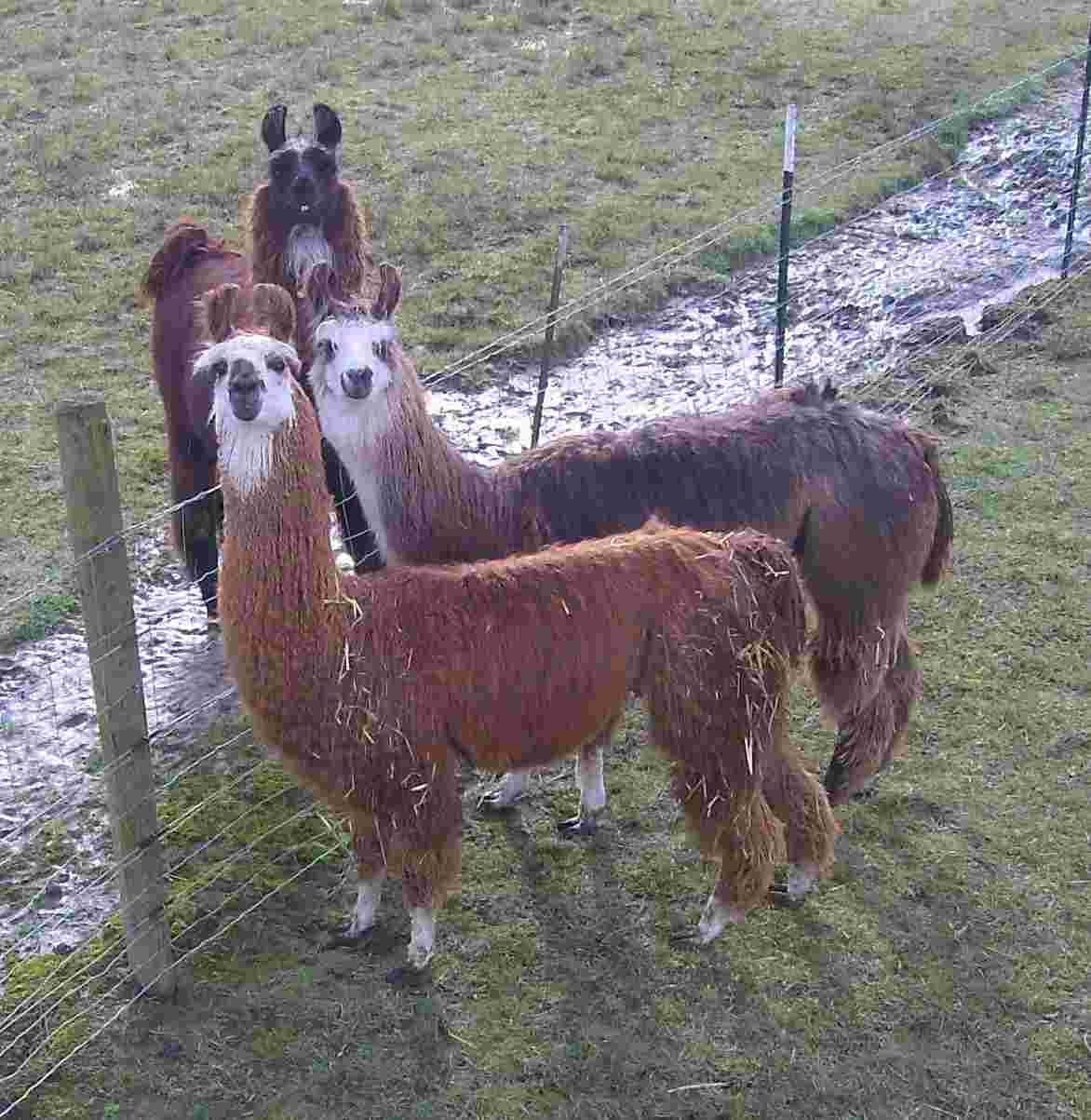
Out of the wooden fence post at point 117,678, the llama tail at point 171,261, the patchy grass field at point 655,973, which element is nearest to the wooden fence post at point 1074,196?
the patchy grass field at point 655,973

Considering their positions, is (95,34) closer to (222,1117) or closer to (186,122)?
(186,122)

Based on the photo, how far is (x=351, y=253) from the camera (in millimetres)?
5348

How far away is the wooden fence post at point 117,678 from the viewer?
122 inches

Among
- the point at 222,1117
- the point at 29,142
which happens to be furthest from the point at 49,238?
the point at 222,1117

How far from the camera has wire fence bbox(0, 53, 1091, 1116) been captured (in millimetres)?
3629

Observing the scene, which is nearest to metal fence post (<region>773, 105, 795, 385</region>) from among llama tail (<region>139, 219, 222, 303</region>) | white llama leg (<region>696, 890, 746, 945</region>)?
llama tail (<region>139, 219, 222, 303</region>)

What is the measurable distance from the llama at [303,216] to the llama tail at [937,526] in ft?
7.63

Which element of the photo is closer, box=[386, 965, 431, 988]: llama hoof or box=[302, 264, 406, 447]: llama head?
box=[386, 965, 431, 988]: llama hoof

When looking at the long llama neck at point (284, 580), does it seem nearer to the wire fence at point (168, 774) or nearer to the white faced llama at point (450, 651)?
the white faced llama at point (450, 651)

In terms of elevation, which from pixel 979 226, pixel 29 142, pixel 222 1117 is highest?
pixel 29 142

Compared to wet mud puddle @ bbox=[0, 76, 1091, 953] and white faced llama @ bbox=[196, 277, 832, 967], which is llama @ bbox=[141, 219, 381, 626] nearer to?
wet mud puddle @ bbox=[0, 76, 1091, 953]

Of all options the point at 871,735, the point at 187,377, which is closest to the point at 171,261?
the point at 187,377

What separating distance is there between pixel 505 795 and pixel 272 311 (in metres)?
1.82

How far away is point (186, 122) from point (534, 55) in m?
3.56
